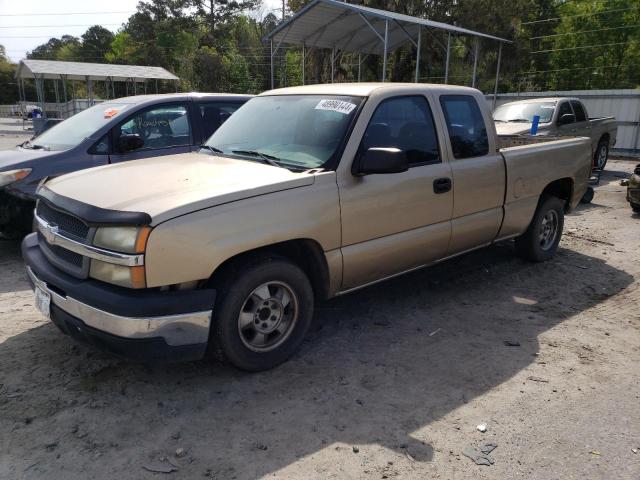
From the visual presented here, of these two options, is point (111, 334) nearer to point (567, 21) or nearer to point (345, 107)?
point (345, 107)

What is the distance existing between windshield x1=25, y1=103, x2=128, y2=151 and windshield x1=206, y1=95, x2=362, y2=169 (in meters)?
2.35

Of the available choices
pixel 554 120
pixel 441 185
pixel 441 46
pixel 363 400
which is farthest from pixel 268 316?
pixel 441 46

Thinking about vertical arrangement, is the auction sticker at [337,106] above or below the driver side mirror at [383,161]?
above

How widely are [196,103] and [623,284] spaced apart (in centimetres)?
534

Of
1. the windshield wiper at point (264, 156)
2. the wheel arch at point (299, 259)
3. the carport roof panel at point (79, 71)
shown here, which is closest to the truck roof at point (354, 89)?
the windshield wiper at point (264, 156)

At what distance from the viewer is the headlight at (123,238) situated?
2830 millimetres

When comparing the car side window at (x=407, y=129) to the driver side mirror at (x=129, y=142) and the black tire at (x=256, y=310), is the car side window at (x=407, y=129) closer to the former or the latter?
the black tire at (x=256, y=310)

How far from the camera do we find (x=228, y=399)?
3227 mm

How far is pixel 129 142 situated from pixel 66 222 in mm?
2901

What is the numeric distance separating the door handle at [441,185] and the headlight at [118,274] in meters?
2.49

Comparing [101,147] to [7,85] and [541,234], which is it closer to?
[541,234]

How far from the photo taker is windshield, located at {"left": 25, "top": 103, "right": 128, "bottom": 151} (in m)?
6.04

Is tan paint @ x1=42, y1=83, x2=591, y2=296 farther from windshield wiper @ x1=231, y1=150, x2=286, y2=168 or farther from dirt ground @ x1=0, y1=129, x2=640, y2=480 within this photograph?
dirt ground @ x1=0, y1=129, x2=640, y2=480

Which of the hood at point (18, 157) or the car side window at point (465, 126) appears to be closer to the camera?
the car side window at point (465, 126)
